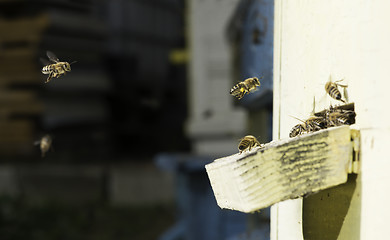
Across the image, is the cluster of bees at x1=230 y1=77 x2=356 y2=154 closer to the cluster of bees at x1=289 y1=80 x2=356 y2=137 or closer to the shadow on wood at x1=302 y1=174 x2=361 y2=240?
the cluster of bees at x1=289 y1=80 x2=356 y2=137

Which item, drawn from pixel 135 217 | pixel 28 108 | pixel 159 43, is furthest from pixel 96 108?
pixel 159 43

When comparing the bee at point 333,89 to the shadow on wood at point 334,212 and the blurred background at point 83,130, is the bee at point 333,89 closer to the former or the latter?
the shadow on wood at point 334,212

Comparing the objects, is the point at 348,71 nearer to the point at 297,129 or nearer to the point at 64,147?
the point at 297,129

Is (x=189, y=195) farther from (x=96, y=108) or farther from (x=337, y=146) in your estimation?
(x=96, y=108)

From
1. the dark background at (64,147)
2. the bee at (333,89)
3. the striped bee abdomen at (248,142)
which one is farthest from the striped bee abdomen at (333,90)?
the dark background at (64,147)

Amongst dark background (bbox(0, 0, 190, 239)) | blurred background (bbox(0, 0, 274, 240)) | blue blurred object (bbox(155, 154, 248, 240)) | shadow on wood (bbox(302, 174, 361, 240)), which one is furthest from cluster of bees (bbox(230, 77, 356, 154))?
dark background (bbox(0, 0, 190, 239))

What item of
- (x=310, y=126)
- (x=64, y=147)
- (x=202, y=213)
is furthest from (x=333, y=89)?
(x=64, y=147)
